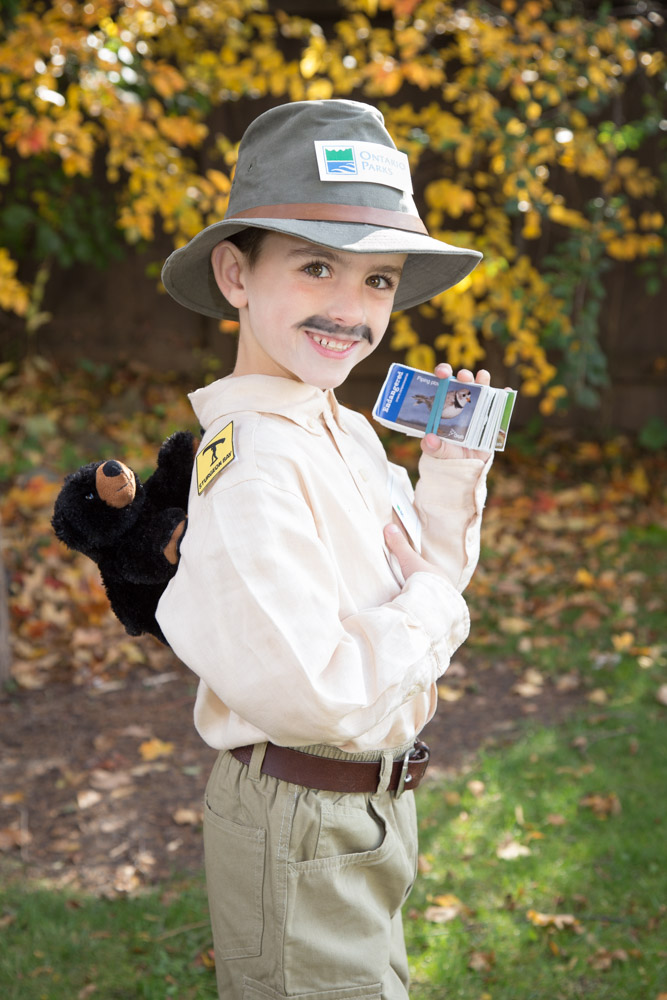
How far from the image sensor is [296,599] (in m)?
1.35

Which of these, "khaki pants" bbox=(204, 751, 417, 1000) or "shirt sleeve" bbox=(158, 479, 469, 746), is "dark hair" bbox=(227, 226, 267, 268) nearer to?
"shirt sleeve" bbox=(158, 479, 469, 746)

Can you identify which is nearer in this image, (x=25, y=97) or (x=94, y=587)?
(x=25, y=97)

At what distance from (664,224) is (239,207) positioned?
209 inches

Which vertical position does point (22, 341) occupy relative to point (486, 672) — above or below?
above

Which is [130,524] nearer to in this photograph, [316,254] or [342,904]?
[316,254]

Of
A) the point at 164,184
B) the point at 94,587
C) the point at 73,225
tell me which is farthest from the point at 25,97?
the point at 94,587

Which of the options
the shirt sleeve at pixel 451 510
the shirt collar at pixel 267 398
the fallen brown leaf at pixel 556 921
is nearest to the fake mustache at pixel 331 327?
the shirt collar at pixel 267 398

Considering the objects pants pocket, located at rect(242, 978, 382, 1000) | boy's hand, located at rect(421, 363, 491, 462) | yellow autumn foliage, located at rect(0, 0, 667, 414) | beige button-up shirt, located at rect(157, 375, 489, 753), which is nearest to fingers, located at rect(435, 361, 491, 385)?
boy's hand, located at rect(421, 363, 491, 462)

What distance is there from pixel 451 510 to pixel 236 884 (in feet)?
2.62

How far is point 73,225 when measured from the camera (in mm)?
6039

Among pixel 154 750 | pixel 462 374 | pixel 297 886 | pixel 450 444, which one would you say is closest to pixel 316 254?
pixel 462 374

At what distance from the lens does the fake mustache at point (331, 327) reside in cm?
155

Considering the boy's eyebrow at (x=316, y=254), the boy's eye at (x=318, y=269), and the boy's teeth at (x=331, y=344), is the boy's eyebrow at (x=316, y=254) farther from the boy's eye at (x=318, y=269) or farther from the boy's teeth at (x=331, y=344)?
the boy's teeth at (x=331, y=344)

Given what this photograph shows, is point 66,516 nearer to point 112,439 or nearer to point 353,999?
point 353,999
